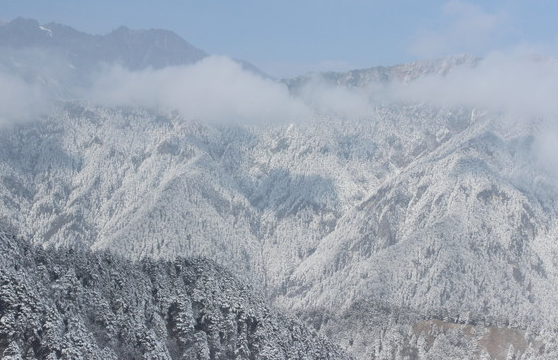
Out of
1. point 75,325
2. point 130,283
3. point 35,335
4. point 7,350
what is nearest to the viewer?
point 7,350

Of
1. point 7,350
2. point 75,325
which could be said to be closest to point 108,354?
point 75,325

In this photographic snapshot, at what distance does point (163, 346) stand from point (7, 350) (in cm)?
5262

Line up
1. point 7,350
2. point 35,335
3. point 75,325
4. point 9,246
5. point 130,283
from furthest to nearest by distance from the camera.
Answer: point 130,283 → point 9,246 → point 75,325 → point 35,335 → point 7,350

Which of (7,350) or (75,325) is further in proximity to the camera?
(75,325)

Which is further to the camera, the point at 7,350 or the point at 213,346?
the point at 213,346

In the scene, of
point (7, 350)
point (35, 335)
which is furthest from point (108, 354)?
point (7, 350)

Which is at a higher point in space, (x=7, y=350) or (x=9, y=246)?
(x=9, y=246)

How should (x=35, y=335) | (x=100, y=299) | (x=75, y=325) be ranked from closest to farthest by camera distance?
(x=35, y=335) → (x=75, y=325) → (x=100, y=299)

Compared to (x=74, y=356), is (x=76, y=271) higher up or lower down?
higher up

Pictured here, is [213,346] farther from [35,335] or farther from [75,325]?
[35,335]

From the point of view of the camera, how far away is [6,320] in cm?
13975

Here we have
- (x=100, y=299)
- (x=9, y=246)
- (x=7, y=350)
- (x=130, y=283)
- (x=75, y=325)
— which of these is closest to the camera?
(x=7, y=350)

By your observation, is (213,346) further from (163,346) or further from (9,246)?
(9,246)

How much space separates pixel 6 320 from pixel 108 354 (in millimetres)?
26115
